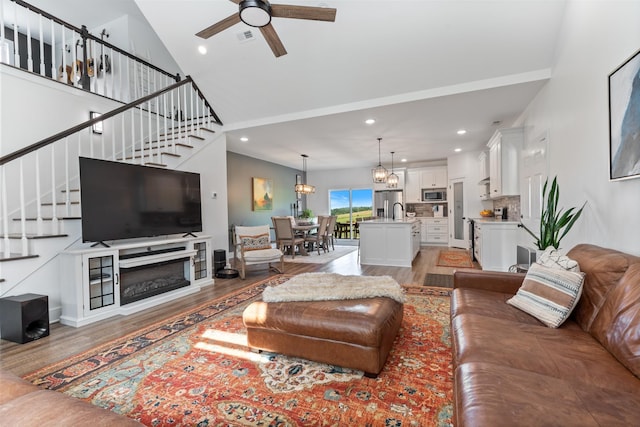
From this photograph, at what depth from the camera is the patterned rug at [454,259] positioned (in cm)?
573

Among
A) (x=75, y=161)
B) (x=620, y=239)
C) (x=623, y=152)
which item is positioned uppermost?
(x=75, y=161)

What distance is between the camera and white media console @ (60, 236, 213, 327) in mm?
3008

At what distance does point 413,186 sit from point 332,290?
7.37m

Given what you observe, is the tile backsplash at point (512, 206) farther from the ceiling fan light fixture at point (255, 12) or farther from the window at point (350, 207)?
the ceiling fan light fixture at point (255, 12)

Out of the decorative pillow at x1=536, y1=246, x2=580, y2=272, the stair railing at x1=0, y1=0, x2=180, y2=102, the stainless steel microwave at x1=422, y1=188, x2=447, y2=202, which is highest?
the stair railing at x1=0, y1=0, x2=180, y2=102

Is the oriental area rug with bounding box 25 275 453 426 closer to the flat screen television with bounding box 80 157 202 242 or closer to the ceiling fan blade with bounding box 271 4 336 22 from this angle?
the flat screen television with bounding box 80 157 202 242

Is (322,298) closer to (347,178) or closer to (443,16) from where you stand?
(443,16)

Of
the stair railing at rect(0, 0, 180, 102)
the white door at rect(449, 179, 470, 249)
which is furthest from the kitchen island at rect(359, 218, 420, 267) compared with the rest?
the stair railing at rect(0, 0, 180, 102)

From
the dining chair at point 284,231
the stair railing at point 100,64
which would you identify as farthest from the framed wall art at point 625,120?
the stair railing at point 100,64

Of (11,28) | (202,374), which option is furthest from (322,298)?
(11,28)

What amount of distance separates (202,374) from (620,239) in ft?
10.6

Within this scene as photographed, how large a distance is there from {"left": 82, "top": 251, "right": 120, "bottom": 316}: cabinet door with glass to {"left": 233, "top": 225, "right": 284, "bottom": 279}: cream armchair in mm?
1896

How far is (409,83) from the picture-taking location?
404 cm

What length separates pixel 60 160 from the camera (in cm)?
396
